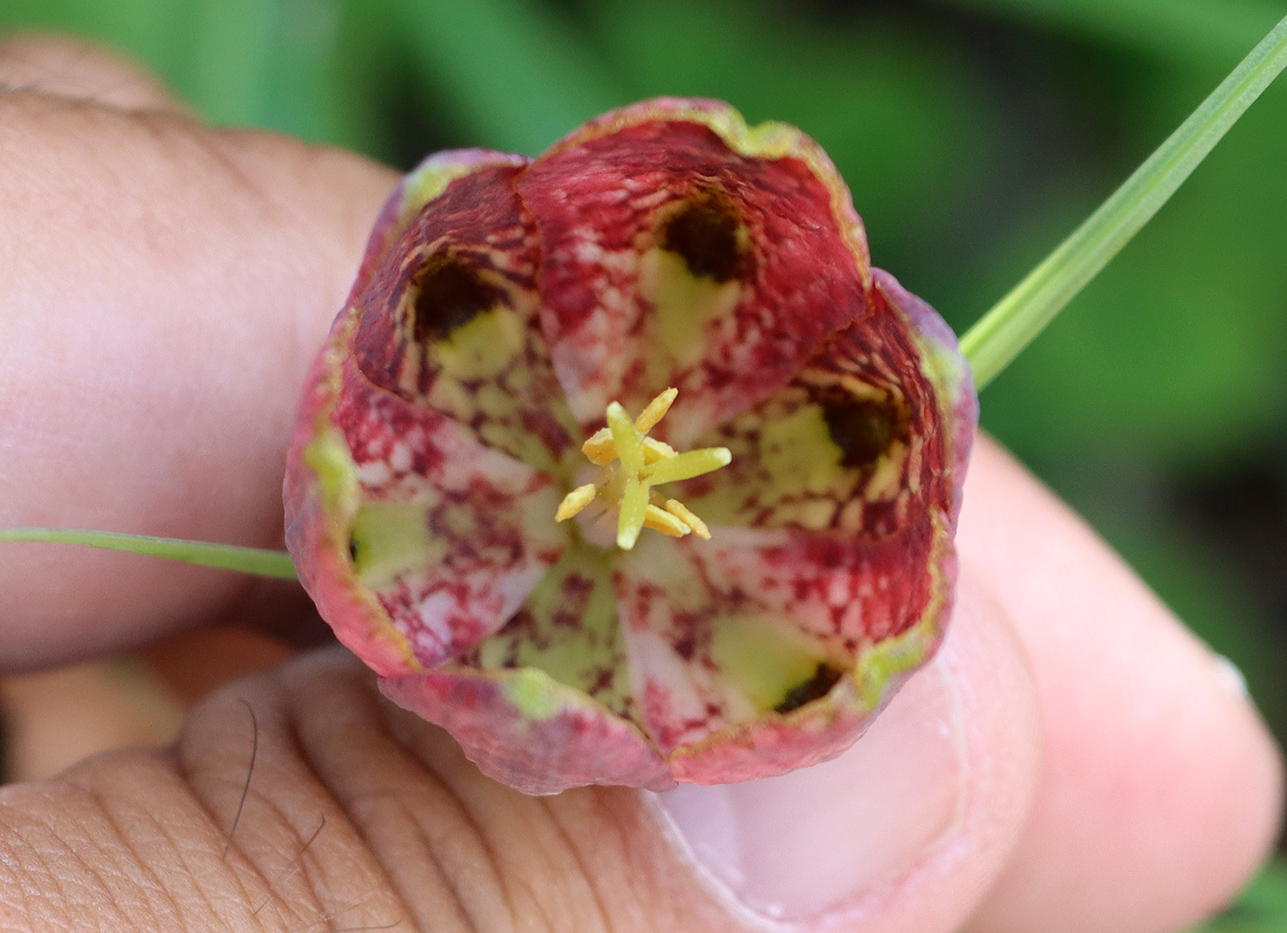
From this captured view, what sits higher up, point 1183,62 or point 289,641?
point 1183,62

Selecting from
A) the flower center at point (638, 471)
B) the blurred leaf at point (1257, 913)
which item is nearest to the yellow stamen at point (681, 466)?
the flower center at point (638, 471)

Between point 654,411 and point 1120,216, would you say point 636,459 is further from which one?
point 1120,216

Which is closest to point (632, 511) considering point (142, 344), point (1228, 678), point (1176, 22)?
point (142, 344)

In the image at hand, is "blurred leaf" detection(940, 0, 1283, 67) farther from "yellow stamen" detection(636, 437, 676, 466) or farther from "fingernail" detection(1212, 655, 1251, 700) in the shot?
"yellow stamen" detection(636, 437, 676, 466)

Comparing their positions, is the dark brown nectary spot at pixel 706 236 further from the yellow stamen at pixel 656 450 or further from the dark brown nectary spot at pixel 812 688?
the dark brown nectary spot at pixel 812 688

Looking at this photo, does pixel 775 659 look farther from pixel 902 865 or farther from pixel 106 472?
pixel 106 472

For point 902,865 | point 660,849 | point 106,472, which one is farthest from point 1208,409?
point 106,472
